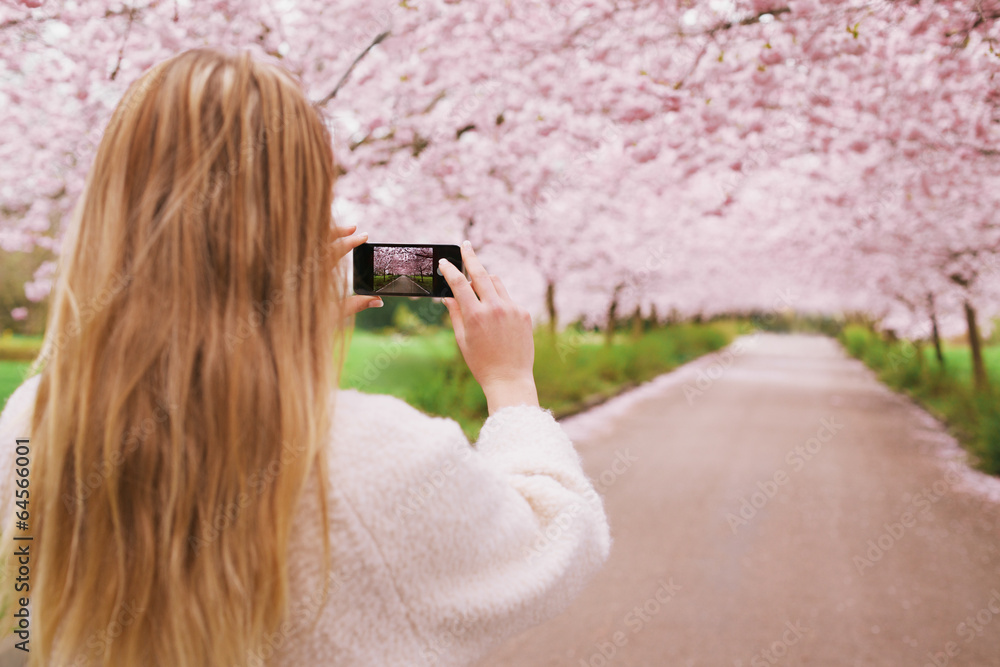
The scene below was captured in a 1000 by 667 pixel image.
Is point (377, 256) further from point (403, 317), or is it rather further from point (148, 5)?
point (403, 317)

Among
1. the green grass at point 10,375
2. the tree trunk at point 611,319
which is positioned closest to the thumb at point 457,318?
the green grass at point 10,375

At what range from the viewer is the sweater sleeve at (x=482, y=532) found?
740mm

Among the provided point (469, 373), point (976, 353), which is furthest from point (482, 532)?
point (976, 353)

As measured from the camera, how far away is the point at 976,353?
1044 cm

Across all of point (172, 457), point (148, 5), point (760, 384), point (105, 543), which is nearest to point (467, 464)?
point (172, 457)

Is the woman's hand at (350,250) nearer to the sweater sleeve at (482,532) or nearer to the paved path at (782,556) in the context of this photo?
the sweater sleeve at (482,532)

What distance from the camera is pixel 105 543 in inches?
29.2

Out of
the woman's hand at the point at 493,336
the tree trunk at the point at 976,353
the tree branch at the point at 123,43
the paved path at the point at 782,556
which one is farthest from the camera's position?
the tree trunk at the point at 976,353

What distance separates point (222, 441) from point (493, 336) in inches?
18.3

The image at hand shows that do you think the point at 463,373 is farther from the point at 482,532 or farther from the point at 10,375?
the point at 482,532

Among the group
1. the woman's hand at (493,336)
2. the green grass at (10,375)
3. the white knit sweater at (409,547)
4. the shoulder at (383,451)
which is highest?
the woman's hand at (493,336)

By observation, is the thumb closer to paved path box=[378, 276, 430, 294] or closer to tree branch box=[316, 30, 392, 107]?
paved path box=[378, 276, 430, 294]

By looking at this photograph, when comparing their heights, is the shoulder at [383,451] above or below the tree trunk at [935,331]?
above

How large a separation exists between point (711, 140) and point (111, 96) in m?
4.28
